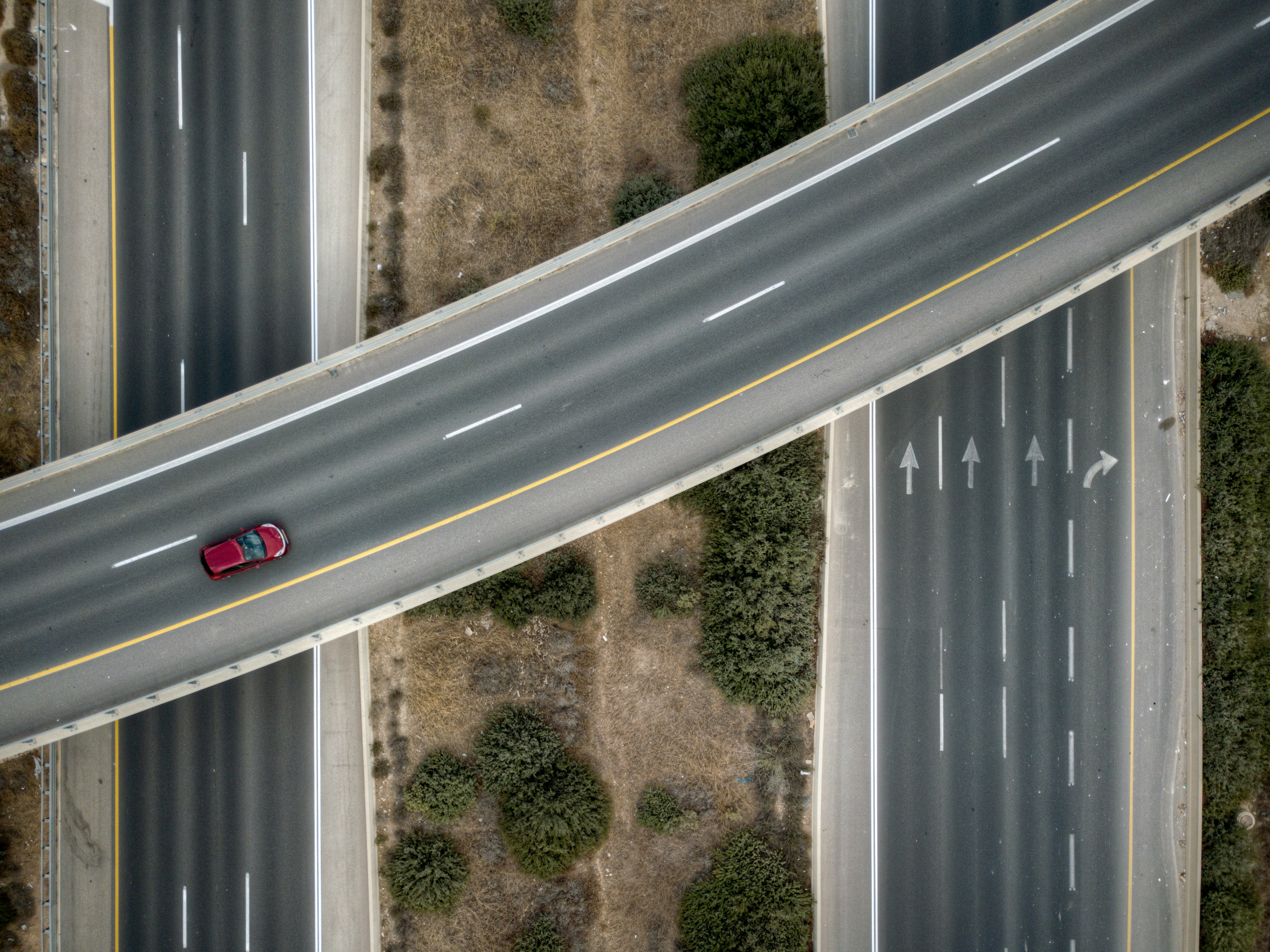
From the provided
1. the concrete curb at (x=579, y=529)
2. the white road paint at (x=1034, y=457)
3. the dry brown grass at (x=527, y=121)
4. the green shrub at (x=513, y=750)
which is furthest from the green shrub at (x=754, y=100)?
the green shrub at (x=513, y=750)

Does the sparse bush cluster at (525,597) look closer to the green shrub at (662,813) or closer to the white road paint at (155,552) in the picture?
the green shrub at (662,813)

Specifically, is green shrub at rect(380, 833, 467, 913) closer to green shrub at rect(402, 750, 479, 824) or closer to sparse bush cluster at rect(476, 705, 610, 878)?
green shrub at rect(402, 750, 479, 824)

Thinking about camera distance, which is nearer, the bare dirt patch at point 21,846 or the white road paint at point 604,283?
the white road paint at point 604,283

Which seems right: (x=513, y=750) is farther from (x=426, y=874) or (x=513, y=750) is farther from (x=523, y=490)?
(x=523, y=490)

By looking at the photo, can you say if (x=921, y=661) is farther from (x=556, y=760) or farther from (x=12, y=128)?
(x=12, y=128)

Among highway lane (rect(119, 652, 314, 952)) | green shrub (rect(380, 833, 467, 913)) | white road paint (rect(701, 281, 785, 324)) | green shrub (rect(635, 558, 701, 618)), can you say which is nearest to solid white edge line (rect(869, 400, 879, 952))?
green shrub (rect(635, 558, 701, 618))

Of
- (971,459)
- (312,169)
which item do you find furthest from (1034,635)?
(312,169)
